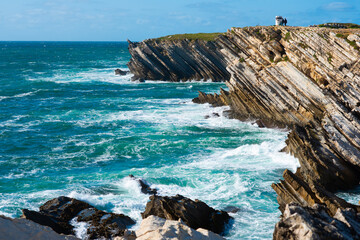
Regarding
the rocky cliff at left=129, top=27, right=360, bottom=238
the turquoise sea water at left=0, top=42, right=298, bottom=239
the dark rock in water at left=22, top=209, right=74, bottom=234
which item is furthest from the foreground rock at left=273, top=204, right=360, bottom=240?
the dark rock in water at left=22, top=209, right=74, bottom=234

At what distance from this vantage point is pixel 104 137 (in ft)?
135

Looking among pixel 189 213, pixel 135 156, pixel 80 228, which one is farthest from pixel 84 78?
pixel 189 213

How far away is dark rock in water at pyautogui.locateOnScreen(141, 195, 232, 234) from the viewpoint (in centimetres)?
1970

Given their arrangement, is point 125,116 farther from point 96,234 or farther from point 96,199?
point 96,234

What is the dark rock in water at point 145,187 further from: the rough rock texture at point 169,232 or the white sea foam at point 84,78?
the white sea foam at point 84,78

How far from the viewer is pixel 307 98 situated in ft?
110

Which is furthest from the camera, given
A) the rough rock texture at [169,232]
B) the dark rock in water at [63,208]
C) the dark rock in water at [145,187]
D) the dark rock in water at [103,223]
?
the dark rock in water at [145,187]

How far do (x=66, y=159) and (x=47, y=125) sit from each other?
46.3 feet

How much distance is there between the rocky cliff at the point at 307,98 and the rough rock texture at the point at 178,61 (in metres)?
27.6

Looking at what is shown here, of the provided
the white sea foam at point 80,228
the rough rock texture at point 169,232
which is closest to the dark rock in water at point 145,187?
the white sea foam at point 80,228

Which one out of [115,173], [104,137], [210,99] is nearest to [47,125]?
[104,137]

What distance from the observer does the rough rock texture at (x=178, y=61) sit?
262ft

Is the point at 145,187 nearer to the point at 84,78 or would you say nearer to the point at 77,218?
the point at 77,218

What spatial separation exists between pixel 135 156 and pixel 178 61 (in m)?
52.9
